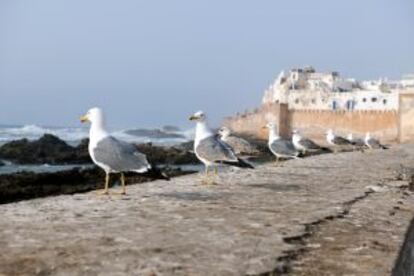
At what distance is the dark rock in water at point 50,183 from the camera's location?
11352mm

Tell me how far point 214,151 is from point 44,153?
20569 millimetres

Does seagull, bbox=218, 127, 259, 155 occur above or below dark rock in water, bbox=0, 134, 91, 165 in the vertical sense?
above

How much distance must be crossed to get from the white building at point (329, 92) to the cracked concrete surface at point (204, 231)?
193 feet

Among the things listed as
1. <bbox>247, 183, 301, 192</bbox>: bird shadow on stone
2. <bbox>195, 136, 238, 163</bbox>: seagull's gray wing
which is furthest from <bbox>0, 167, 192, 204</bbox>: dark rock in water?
<bbox>247, 183, 301, 192</bbox>: bird shadow on stone

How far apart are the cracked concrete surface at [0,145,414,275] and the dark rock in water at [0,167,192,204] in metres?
4.17

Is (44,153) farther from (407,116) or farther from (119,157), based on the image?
(119,157)

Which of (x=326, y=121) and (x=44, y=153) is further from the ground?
(x=326, y=121)

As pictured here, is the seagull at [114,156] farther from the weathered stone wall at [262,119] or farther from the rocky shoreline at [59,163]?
the weathered stone wall at [262,119]

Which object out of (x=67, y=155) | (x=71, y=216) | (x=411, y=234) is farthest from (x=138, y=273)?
(x=67, y=155)

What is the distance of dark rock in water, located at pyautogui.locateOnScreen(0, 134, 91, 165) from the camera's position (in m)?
25.2

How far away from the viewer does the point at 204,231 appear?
177 inches

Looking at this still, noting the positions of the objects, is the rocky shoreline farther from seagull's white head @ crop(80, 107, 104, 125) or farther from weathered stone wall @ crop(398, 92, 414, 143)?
weathered stone wall @ crop(398, 92, 414, 143)

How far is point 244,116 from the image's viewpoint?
68750mm

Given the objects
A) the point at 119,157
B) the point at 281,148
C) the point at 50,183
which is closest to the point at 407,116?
the point at 281,148
